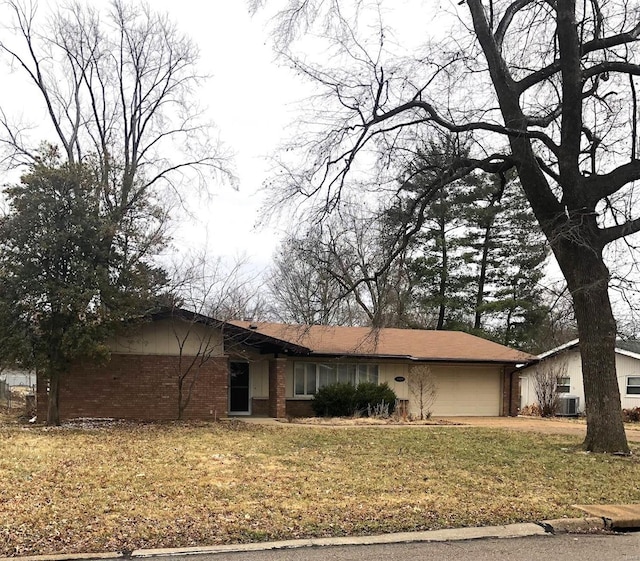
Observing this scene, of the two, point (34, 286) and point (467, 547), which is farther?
point (34, 286)

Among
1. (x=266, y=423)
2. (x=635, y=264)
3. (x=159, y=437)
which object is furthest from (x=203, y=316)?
(x=635, y=264)

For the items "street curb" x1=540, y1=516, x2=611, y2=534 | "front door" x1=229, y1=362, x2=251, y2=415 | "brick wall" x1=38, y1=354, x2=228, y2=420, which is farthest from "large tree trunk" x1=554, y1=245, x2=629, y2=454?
A: "front door" x1=229, y1=362, x2=251, y2=415

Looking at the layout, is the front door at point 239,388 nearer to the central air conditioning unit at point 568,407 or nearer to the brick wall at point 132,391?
the brick wall at point 132,391

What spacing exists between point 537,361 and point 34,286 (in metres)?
18.4

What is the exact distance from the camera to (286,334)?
23.5 meters

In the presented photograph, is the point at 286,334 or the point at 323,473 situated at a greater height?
the point at 286,334

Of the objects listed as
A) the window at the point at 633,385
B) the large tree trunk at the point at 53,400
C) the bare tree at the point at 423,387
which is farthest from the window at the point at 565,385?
the large tree trunk at the point at 53,400

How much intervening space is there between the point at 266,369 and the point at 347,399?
3050 mm

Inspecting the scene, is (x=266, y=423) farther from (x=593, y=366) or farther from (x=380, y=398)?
(x=593, y=366)

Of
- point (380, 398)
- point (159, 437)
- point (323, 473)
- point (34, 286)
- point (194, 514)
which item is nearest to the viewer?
point (194, 514)

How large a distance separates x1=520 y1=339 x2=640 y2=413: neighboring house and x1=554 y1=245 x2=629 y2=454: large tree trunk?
1451 cm

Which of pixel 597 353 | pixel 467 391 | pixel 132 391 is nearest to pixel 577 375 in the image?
pixel 467 391

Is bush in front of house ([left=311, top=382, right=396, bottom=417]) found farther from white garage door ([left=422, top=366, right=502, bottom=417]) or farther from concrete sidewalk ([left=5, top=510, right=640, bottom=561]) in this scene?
concrete sidewalk ([left=5, top=510, right=640, bottom=561])

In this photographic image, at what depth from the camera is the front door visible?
22.8m
